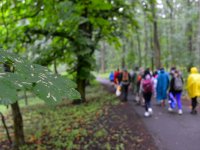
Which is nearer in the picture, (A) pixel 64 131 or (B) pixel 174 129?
(B) pixel 174 129

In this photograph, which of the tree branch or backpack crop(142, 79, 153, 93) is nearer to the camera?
backpack crop(142, 79, 153, 93)

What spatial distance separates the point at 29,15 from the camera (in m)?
8.99

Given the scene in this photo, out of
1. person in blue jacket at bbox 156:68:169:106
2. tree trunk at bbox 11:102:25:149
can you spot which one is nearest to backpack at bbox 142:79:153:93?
person in blue jacket at bbox 156:68:169:106

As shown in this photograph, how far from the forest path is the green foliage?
5.95 metres

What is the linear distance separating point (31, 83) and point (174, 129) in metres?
7.81

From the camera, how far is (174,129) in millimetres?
8367

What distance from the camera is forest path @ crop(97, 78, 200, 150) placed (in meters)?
7.02

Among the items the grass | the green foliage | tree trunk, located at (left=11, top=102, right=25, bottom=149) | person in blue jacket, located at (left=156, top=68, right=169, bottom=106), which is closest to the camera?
the green foliage

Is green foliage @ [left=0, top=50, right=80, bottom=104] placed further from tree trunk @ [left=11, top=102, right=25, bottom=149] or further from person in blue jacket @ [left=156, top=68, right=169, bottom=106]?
person in blue jacket @ [left=156, top=68, right=169, bottom=106]

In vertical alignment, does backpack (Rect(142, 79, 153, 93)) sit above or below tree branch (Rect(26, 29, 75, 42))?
below

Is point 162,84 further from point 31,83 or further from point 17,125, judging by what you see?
point 31,83

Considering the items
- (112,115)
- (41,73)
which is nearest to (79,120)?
(112,115)

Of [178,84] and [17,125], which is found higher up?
[178,84]

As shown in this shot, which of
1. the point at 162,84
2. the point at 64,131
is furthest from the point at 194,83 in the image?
the point at 64,131
